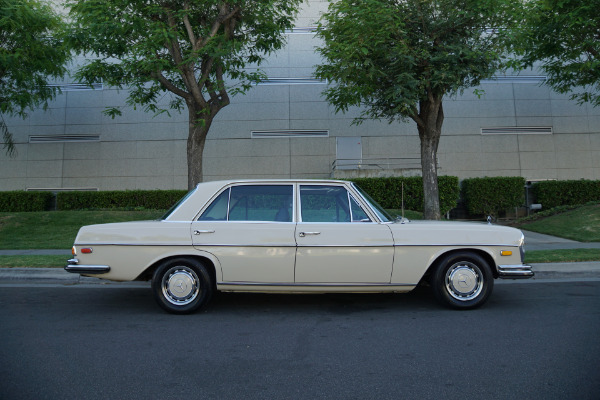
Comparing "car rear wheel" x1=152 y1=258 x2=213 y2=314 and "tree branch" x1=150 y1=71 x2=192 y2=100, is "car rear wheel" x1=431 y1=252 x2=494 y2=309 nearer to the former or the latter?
"car rear wheel" x1=152 y1=258 x2=213 y2=314

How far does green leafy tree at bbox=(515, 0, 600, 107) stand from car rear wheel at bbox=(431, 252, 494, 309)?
8065 mm

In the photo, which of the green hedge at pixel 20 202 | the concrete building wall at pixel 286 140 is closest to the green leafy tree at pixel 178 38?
the concrete building wall at pixel 286 140

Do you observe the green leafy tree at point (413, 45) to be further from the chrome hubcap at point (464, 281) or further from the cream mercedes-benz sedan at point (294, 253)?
the chrome hubcap at point (464, 281)

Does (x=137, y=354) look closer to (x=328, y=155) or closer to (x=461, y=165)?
(x=328, y=155)

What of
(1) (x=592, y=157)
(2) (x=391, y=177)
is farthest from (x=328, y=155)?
(1) (x=592, y=157)

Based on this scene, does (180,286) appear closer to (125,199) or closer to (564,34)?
(564,34)

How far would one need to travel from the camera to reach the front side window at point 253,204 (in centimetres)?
506

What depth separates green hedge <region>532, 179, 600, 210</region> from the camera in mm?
18297

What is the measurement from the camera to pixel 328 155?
2028 centimetres

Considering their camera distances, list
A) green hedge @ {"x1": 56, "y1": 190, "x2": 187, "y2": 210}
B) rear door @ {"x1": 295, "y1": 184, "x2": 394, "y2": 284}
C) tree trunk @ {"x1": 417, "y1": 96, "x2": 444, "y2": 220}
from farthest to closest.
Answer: green hedge @ {"x1": 56, "y1": 190, "x2": 187, "y2": 210}, tree trunk @ {"x1": 417, "y1": 96, "x2": 444, "y2": 220}, rear door @ {"x1": 295, "y1": 184, "x2": 394, "y2": 284}

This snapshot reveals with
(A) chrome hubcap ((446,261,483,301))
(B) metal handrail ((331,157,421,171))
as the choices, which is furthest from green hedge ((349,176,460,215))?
(A) chrome hubcap ((446,261,483,301))

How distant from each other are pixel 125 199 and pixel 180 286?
14.8 metres

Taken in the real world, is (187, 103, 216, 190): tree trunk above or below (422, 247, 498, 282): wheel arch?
above

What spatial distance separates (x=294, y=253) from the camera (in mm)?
4820
